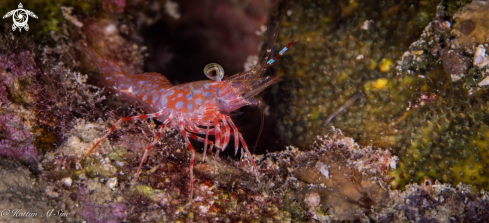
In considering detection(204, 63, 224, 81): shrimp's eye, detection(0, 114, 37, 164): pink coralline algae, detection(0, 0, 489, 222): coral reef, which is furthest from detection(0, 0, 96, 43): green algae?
detection(204, 63, 224, 81): shrimp's eye

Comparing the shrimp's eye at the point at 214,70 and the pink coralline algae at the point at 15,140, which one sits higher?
the shrimp's eye at the point at 214,70

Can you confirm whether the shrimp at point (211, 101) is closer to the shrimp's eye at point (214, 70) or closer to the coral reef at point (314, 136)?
the shrimp's eye at point (214, 70)

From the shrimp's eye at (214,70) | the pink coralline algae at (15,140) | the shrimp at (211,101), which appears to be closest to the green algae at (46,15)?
the pink coralline algae at (15,140)

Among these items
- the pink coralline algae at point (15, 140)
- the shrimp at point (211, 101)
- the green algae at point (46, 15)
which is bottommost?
the pink coralline algae at point (15, 140)

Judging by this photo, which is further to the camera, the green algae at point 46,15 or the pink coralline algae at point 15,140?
the green algae at point 46,15

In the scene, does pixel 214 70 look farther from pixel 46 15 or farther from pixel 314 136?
pixel 46 15

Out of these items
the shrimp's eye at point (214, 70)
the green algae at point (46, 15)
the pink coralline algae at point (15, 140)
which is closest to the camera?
the pink coralline algae at point (15, 140)

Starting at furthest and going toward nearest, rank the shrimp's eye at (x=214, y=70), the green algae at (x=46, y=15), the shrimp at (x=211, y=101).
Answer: the green algae at (x=46, y=15) → the shrimp at (x=211, y=101) → the shrimp's eye at (x=214, y=70)

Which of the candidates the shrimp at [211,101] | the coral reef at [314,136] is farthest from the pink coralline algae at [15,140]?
the shrimp at [211,101]

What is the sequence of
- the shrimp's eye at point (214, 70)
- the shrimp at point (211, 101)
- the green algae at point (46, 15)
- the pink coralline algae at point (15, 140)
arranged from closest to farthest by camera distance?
the pink coralline algae at point (15, 140) < the shrimp's eye at point (214, 70) < the shrimp at point (211, 101) < the green algae at point (46, 15)
